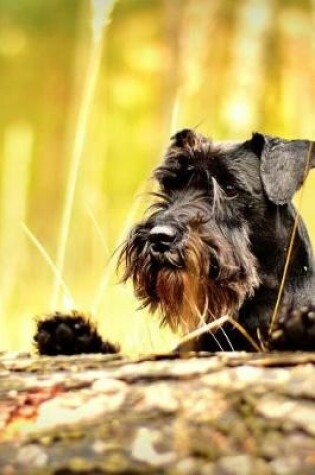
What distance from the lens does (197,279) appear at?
3.51 metres

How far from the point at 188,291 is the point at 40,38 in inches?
161

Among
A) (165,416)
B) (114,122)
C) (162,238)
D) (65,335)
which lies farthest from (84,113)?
(114,122)

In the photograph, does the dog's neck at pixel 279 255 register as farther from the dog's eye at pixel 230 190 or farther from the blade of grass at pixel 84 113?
the blade of grass at pixel 84 113

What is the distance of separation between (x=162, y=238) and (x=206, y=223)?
0.21 m

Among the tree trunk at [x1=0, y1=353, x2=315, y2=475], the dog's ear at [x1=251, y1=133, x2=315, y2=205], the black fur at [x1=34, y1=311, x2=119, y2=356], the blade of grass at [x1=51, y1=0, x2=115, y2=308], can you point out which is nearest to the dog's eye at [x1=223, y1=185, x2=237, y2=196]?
the dog's ear at [x1=251, y1=133, x2=315, y2=205]

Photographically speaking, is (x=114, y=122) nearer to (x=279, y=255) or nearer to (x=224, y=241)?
(x=279, y=255)

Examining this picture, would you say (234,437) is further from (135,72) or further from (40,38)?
(40,38)

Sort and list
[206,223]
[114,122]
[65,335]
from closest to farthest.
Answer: [65,335]
[206,223]
[114,122]

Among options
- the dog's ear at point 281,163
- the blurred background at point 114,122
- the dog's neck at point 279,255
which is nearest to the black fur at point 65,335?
the blurred background at point 114,122

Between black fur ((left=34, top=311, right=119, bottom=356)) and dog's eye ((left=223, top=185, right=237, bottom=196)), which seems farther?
dog's eye ((left=223, top=185, right=237, bottom=196))

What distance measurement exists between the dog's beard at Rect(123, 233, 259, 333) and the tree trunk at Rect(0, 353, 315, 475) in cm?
124

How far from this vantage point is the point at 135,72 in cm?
673

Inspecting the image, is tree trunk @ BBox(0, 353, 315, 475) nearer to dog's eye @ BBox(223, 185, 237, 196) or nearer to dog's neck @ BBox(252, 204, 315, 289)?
dog's neck @ BBox(252, 204, 315, 289)

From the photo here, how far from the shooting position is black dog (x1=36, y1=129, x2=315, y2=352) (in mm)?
3463
